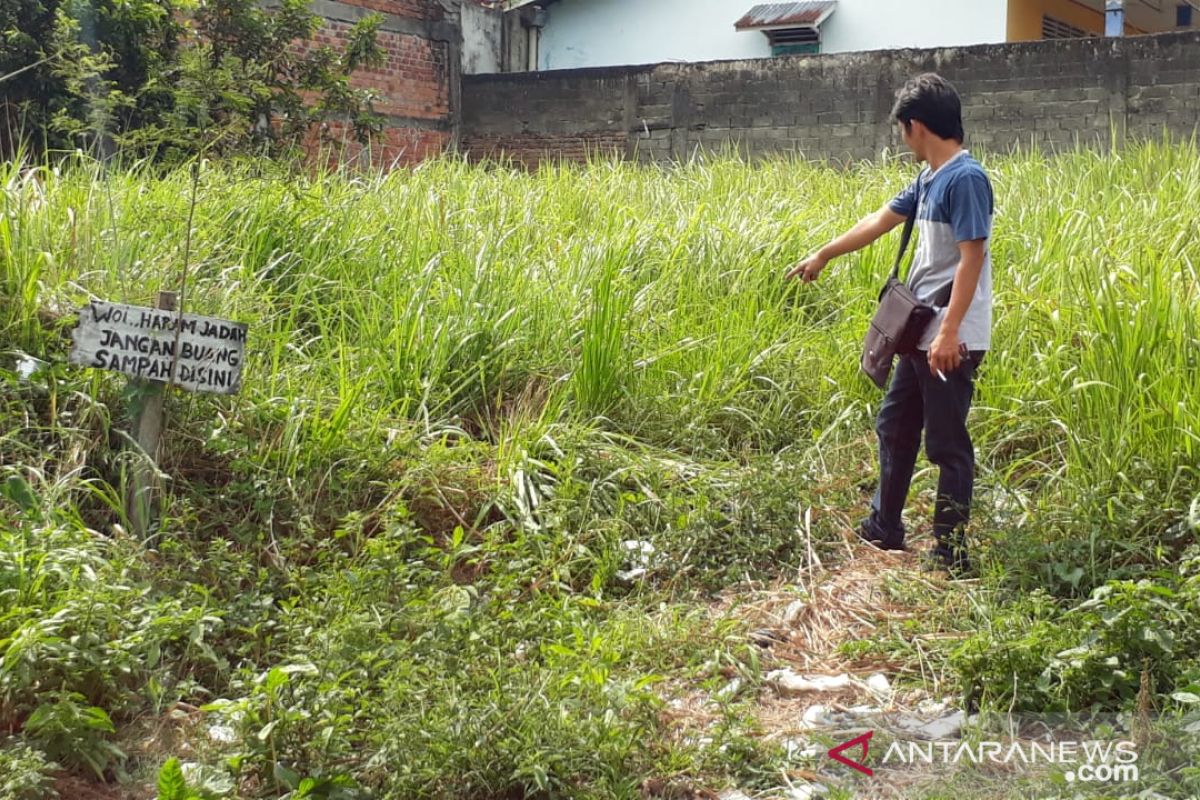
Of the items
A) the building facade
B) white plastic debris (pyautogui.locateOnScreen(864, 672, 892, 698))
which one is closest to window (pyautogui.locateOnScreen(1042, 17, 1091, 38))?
the building facade

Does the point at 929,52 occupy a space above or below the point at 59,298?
above

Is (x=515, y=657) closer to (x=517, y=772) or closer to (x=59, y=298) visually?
(x=517, y=772)

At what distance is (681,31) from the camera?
1838 centimetres

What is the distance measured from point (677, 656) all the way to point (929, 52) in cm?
980

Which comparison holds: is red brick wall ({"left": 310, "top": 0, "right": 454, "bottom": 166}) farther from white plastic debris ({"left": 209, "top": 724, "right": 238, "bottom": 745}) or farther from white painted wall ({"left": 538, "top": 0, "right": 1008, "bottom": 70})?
white plastic debris ({"left": 209, "top": 724, "right": 238, "bottom": 745})

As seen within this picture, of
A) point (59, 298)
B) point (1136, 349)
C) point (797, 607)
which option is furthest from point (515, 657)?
point (1136, 349)

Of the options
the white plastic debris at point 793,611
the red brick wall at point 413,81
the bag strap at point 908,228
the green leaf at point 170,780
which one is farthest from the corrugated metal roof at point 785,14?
the green leaf at point 170,780

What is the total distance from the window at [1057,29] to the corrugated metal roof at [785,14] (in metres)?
2.98

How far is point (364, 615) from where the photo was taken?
3.12m

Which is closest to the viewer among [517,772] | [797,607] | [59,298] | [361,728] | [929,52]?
[517,772]

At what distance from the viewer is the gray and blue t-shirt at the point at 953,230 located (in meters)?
3.73

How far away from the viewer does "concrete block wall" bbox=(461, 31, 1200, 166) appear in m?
11.2

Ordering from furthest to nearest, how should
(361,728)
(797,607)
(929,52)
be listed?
(929,52) → (797,607) → (361,728)

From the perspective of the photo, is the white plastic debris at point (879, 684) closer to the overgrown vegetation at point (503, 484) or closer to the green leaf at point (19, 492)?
the overgrown vegetation at point (503, 484)
